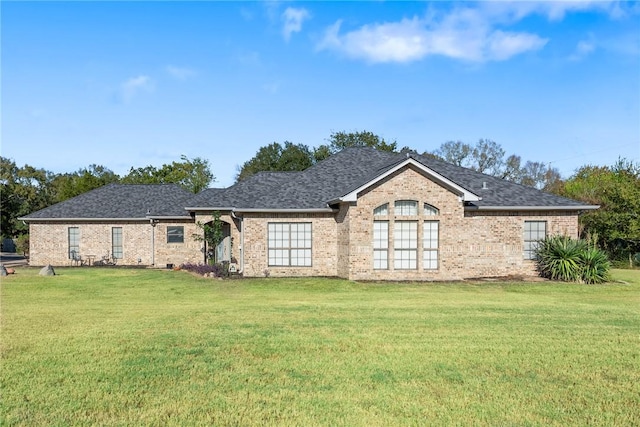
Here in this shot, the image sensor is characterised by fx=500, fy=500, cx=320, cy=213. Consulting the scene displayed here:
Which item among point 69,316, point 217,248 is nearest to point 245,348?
point 69,316

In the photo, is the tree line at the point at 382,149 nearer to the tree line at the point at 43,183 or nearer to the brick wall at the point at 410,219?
the tree line at the point at 43,183

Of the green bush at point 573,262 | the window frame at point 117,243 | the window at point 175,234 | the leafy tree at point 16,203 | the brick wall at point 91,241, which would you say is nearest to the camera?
the green bush at point 573,262

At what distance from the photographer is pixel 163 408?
6.23 m

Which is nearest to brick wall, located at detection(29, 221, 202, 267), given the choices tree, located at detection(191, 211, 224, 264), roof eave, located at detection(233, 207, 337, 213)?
tree, located at detection(191, 211, 224, 264)

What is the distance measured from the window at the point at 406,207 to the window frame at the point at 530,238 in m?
5.81

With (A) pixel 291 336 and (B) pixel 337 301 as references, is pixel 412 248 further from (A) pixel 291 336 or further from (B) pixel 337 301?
(A) pixel 291 336

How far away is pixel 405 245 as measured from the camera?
21.2 metres

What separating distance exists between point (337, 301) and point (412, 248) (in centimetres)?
690

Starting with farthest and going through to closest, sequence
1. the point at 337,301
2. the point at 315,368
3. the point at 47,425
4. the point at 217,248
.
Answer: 1. the point at 217,248
2. the point at 337,301
3. the point at 315,368
4. the point at 47,425

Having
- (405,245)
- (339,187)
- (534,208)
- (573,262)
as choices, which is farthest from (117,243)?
(573,262)

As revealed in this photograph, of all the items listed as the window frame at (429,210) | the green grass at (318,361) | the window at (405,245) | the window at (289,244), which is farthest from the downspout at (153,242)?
the window frame at (429,210)

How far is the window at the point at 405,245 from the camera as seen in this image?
833 inches

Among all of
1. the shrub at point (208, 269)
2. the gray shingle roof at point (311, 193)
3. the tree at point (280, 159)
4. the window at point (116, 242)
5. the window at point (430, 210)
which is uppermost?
the tree at point (280, 159)

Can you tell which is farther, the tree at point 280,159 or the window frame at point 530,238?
the tree at point 280,159
